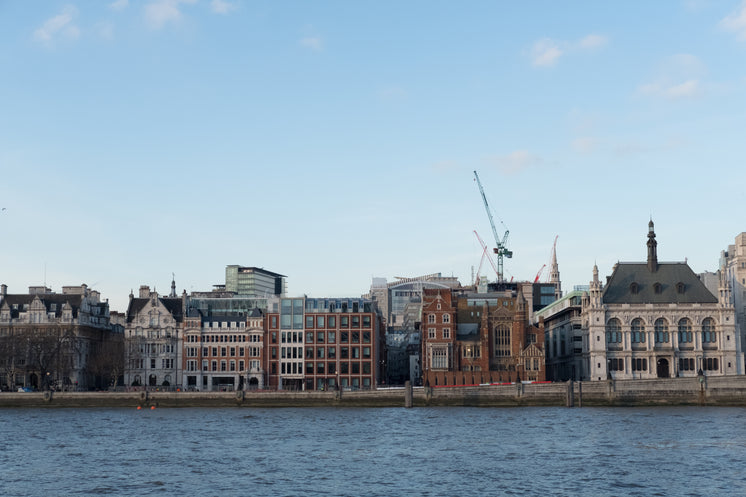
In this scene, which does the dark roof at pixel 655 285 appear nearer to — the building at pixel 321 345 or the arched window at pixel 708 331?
the arched window at pixel 708 331

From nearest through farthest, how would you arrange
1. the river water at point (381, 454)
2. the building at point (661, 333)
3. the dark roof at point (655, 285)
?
the river water at point (381, 454), the building at point (661, 333), the dark roof at point (655, 285)

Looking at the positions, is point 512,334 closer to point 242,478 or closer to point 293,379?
point 293,379

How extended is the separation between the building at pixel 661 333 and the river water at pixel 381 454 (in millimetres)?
48439

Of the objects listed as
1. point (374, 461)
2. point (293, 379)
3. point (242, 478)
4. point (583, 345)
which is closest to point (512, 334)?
point (583, 345)

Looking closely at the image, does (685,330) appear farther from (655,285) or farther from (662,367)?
(655,285)

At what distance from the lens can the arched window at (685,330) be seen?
178m

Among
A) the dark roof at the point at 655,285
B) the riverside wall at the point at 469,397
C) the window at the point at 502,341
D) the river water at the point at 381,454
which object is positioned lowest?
the river water at the point at 381,454

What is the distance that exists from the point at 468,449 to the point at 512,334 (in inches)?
3999

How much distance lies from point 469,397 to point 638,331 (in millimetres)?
47753

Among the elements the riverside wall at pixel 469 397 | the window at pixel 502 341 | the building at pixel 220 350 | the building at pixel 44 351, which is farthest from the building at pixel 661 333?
the building at pixel 44 351

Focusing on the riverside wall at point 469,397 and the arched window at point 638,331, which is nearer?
the riverside wall at point 469,397

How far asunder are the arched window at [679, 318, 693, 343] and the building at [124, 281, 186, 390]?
100952 mm

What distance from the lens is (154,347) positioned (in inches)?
7702

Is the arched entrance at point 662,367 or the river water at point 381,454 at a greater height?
the arched entrance at point 662,367
